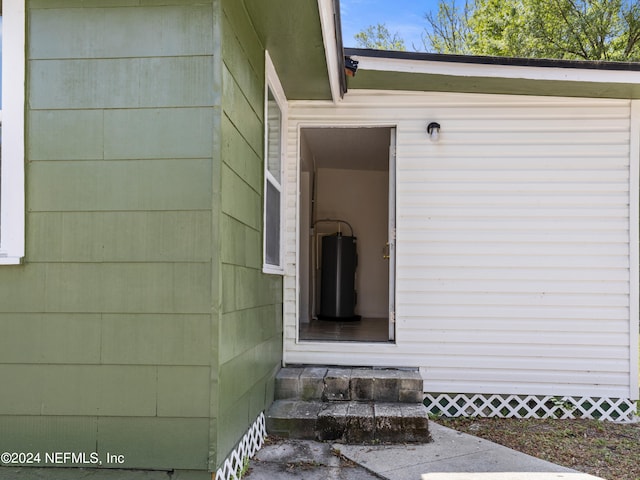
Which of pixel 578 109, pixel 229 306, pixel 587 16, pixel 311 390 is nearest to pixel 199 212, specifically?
pixel 229 306

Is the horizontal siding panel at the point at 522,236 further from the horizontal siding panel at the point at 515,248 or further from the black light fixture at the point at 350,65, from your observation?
the black light fixture at the point at 350,65

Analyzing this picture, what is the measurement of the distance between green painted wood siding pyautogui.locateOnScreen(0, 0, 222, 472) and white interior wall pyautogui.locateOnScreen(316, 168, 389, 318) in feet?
16.9

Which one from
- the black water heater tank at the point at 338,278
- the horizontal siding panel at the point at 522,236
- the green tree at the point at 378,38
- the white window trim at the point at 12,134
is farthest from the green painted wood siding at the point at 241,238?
the green tree at the point at 378,38

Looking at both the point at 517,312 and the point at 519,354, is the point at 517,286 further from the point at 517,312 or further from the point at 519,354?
the point at 519,354

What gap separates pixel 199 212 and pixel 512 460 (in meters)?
2.28

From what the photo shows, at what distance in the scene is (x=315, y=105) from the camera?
13.7ft

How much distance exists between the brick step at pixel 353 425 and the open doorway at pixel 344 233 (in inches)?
54.2

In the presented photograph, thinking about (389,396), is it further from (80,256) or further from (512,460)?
(80,256)

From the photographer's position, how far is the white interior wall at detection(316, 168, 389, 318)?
7.44m

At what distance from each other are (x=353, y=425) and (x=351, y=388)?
0.42 meters

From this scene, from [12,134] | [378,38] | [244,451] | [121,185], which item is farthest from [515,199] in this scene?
[378,38]

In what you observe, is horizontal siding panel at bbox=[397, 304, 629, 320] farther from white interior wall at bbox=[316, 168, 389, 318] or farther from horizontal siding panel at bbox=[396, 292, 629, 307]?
white interior wall at bbox=[316, 168, 389, 318]

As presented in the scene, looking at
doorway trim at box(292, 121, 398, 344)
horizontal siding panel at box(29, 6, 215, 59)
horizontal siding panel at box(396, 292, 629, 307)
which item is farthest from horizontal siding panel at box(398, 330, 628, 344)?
horizontal siding panel at box(29, 6, 215, 59)

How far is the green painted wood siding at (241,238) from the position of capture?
237 cm
